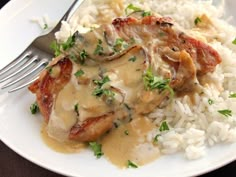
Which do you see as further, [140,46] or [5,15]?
[5,15]

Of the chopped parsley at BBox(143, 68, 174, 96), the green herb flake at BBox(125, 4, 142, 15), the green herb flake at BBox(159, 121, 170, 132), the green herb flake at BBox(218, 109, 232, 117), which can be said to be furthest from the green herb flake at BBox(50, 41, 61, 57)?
the green herb flake at BBox(218, 109, 232, 117)

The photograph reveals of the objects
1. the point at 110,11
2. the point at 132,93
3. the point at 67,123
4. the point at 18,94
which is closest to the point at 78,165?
Answer: the point at 67,123

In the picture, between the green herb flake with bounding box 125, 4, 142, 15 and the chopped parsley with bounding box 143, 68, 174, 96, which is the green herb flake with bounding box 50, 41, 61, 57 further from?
the chopped parsley with bounding box 143, 68, 174, 96

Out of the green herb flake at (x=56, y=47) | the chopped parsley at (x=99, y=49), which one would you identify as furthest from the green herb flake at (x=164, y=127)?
the green herb flake at (x=56, y=47)

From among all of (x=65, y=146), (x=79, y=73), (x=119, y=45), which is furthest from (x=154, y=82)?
(x=65, y=146)

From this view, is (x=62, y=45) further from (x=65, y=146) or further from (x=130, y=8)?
(x=130, y=8)

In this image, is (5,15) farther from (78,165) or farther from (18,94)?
(78,165)

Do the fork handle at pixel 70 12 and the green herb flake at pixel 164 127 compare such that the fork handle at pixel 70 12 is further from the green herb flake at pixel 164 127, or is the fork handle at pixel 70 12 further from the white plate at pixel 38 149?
the green herb flake at pixel 164 127
